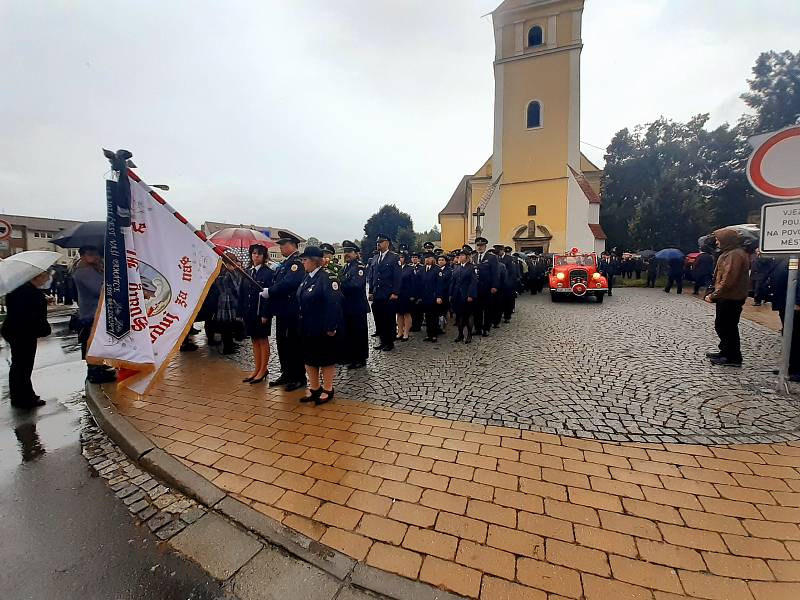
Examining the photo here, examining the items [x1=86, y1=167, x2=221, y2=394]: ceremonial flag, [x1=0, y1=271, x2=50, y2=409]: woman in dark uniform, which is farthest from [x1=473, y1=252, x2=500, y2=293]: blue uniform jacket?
[x1=0, y1=271, x2=50, y2=409]: woman in dark uniform

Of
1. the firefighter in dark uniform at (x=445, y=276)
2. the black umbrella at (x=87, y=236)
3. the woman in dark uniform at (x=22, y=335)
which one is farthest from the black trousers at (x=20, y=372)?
the firefighter in dark uniform at (x=445, y=276)

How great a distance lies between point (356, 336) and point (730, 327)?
215 inches

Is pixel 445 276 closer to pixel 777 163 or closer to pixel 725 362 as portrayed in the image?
pixel 725 362

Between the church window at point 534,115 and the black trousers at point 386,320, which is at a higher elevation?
the church window at point 534,115

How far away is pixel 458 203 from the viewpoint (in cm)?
4672

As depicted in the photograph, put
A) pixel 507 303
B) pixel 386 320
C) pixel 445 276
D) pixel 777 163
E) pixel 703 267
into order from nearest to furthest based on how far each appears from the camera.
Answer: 1. pixel 777 163
2. pixel 386 320
3. pixel 445 276
4. pixel 507 303
5. pixel 703 267

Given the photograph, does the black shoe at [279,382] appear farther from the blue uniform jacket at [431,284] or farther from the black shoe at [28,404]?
the blue uniform jacket at [431,284]

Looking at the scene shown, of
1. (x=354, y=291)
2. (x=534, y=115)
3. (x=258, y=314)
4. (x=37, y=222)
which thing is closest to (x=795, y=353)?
(x=354, y=291)

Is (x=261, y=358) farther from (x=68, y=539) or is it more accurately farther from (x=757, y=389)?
(x=757, y=389)

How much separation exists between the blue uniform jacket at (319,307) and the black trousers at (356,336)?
1.39m

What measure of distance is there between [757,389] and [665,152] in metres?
39.2

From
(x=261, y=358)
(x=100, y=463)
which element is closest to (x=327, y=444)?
(x=100, y=463)

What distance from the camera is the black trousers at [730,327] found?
17.4 ft

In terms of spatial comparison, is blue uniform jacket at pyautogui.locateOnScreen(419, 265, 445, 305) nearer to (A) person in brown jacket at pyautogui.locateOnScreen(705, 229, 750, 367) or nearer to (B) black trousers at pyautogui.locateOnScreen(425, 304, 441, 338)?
→ (B) black trousers at pyautogui.locateOnScreen(425, 304, 441, 338)
